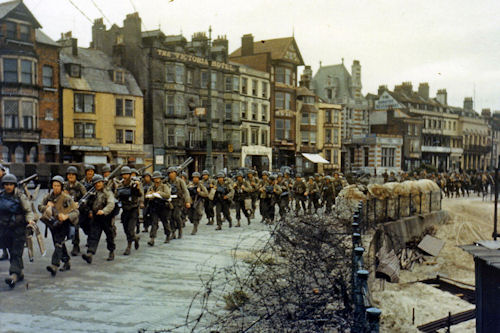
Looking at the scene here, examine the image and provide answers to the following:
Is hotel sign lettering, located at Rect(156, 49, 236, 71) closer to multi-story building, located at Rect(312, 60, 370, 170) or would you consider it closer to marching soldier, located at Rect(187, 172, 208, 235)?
multi-story building, located at Rect(312, 60, 370, 170)

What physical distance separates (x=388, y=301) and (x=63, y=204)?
8422 mm

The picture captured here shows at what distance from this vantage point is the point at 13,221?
8008mm

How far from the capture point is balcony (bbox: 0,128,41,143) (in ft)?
103

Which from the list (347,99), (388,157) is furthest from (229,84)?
(388,157)

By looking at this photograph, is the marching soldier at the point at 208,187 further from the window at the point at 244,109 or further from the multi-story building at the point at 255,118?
the window at the point at 244,109

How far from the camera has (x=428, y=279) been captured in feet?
51.5

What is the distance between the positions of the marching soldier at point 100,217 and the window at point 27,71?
25666mm

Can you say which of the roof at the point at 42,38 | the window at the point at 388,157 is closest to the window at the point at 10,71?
the roof at the point at 42,38

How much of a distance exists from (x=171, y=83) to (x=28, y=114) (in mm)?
12945

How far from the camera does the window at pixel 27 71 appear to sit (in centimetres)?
3166

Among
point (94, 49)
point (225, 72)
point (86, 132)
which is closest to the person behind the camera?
point (86, 132)

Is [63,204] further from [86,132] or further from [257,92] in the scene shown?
[257,92]

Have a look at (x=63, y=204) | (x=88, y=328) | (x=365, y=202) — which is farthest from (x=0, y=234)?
(x=365, y=202)

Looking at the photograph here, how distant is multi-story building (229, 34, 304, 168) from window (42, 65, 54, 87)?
23.7 m
